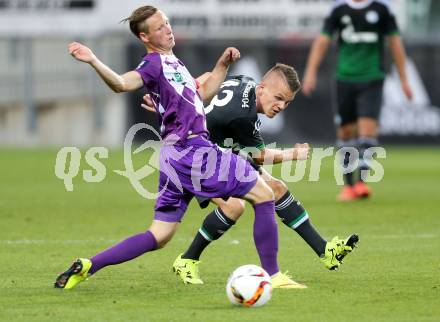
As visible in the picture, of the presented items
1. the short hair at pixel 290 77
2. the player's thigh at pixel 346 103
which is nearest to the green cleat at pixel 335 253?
the short hair at pixel 290 77

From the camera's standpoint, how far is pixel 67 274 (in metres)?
7.23

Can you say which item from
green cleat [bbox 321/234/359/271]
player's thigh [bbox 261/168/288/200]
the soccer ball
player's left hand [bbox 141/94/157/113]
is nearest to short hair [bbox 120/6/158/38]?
player's left hand [bbox 141/94/157/113]

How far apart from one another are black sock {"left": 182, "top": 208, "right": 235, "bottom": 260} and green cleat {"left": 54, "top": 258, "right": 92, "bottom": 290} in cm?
88

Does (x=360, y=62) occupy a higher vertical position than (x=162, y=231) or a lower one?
lower

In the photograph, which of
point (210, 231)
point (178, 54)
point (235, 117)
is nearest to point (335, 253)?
point (210, 231)

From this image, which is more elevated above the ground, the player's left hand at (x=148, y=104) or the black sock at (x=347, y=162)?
the player's left hand at (x=148, y=104)

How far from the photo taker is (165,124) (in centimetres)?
741

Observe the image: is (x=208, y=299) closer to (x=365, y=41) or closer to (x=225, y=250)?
(x=225, y=250)

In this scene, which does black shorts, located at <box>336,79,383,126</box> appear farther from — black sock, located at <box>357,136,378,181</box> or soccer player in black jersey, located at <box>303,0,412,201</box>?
black sock, located at <box>357,136,378,181</box>

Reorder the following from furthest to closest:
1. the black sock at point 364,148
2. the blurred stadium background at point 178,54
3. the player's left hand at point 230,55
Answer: the blurred stadium background at point 178,54
the black sock at point 364,148
the player's left hand at point 230,55

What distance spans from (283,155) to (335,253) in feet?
2.43

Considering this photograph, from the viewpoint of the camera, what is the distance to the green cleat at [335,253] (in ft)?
25.4

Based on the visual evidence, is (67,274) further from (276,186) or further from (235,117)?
(276,186)

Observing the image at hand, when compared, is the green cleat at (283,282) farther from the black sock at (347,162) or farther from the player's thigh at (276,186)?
the black sock at (347,162)
